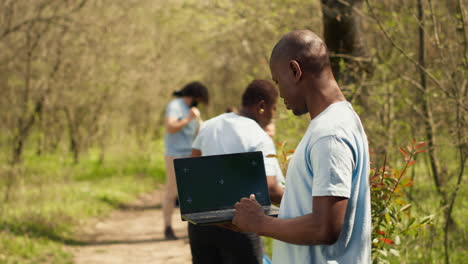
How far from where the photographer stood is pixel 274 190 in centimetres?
412

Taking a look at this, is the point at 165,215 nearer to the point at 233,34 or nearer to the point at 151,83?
the point at 233,34

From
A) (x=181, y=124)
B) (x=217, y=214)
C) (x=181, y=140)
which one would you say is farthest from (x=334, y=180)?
(x=181, y=140)

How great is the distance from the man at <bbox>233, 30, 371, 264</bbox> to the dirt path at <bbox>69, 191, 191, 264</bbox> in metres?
5.65

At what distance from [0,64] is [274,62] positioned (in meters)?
9.68

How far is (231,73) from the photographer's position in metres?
27.2

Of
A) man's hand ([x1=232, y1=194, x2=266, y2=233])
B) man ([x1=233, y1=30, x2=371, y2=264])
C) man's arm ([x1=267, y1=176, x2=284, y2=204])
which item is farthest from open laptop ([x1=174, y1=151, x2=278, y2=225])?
man's arm ([x1=267, y1=176, x2=284, y2=204])

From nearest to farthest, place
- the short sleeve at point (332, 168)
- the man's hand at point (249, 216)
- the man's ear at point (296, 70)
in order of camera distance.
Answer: the short sleeve at point (332, 168) < the man's ear at point (296, 70) < the man's hand at point (249, 216)

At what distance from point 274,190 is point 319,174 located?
197cm

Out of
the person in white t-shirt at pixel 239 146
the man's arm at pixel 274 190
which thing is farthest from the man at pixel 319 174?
the person in white t-shirt at pixel 239 146

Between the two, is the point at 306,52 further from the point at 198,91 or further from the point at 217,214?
the point at 198,91

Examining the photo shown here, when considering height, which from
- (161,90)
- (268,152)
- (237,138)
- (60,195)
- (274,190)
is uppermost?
(161,90)

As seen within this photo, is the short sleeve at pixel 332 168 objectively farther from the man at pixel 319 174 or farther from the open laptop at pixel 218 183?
the open laptop at pixel 218 183

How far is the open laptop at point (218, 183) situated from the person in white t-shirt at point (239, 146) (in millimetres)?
1130

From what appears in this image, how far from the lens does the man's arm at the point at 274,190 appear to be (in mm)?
4102
